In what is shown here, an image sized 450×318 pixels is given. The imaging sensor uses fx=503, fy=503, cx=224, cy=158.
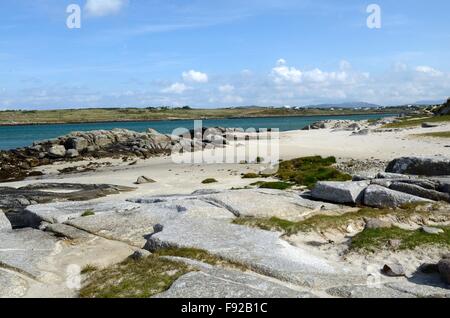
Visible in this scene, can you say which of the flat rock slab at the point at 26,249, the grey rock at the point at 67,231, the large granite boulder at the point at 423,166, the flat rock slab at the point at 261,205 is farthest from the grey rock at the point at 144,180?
the flat rock slab at the point at 26,249

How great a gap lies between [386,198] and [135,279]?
393 inches

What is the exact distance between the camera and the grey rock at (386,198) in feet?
53.1

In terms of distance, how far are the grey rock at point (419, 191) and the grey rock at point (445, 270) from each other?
6949 millimetres

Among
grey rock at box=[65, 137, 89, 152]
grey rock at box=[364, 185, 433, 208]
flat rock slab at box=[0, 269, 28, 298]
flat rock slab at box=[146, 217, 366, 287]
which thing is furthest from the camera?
grey rock at box=[65, 137, 89, 152]

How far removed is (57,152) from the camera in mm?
52219

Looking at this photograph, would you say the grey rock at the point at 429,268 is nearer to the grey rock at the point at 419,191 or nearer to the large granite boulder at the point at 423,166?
the grey rock at the point at 419,191

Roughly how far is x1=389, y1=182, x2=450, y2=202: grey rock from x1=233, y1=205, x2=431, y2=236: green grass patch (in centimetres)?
141

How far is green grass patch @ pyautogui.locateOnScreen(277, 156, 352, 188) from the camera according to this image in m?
24.1

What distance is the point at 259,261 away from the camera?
394 inches

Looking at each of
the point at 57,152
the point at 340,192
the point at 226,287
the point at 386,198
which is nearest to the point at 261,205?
the point at 340,192

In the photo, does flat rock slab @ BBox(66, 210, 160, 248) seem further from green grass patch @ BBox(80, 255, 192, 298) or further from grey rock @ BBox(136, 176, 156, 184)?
grey rock @ BBox(136, 176, 156, 184)

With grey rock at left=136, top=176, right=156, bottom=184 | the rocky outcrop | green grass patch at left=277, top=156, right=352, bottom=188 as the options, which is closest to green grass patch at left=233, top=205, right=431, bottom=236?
green grass patch at left=277, top=156, right=352, bottom=188

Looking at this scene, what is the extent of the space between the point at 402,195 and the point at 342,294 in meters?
8.49

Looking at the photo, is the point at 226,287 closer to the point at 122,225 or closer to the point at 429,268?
the point at 429,268
